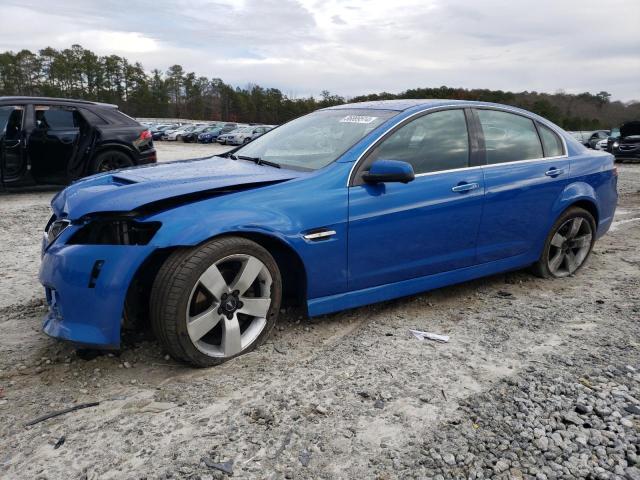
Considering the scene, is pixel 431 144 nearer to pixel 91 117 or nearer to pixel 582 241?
pixel 582 241

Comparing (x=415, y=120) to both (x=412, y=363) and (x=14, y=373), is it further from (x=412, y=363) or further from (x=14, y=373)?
(x=14, y=373)

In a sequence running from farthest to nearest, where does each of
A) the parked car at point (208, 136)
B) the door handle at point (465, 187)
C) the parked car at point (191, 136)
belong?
the parked car at point (191, 136) < the parked car at point (208, 136) < the door handle at point (465, 187)

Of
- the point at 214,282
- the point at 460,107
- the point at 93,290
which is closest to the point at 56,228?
the point at 93,290

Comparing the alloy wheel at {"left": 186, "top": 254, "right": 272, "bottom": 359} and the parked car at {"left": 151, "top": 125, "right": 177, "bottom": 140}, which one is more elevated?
the parked car at {"left": 151, "top": 125, "right": 177, "bottom": 140}

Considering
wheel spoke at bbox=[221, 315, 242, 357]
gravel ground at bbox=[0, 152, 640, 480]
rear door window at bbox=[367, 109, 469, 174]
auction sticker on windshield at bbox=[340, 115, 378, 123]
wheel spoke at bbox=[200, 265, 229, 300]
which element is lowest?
gravel ground at bbox=[0, 152, 640, 480]

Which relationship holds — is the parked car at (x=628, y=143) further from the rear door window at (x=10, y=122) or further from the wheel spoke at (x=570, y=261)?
the rear door window at (x=10, y=122)

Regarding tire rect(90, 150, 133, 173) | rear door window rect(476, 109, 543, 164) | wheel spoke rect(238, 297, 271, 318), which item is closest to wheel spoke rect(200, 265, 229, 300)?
wheel spoke rect(238, 297, 271, 318)

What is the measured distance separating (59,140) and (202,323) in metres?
6.65

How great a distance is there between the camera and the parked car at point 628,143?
18875 mm

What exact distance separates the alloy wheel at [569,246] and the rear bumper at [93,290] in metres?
3.48

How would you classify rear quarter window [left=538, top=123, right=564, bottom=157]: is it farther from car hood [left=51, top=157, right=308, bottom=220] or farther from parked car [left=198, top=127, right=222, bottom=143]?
parked car [left=198, top=127, right=222, bottom=143]

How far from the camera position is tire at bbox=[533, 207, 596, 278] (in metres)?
4.45

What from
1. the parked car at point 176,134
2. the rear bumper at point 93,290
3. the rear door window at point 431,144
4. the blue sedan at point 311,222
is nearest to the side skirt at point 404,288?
the blue sedan at point 311,222

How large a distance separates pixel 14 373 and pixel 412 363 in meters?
2.20
